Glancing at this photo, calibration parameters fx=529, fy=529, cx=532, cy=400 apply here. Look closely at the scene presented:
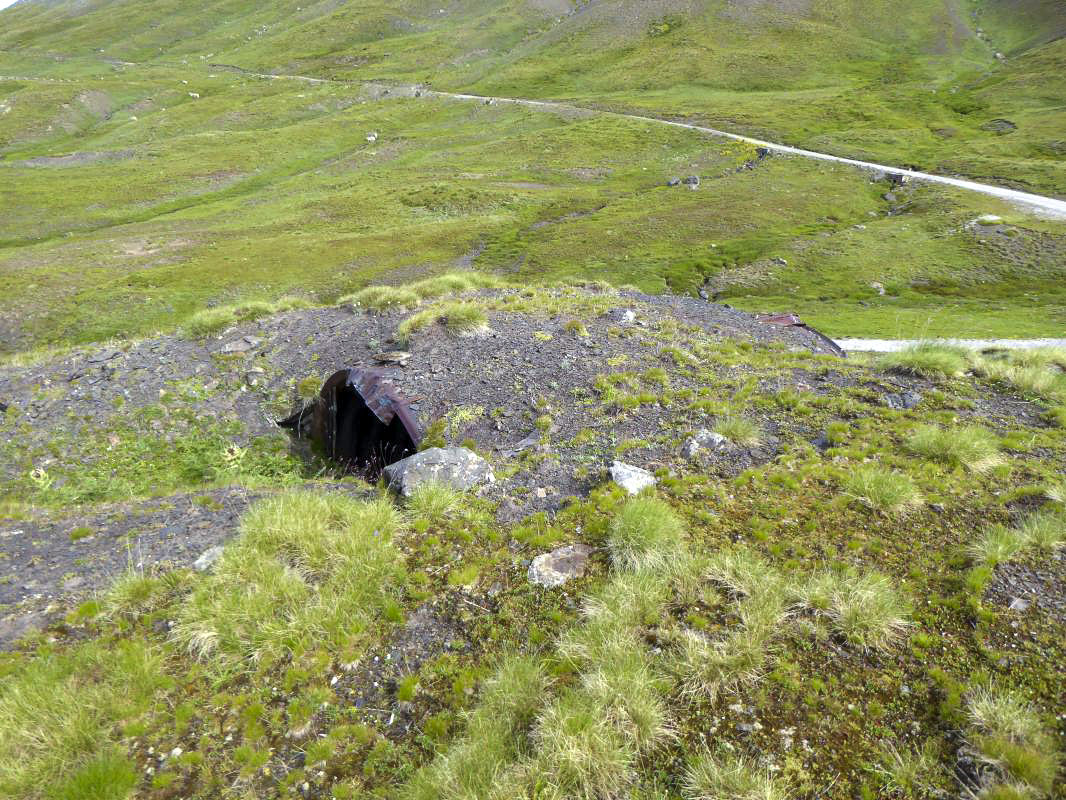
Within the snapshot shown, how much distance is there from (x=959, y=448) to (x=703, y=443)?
193 inches

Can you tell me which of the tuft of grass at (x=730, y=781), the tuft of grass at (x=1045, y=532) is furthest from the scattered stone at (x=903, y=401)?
the tuft of grass at (x=730, y=781)

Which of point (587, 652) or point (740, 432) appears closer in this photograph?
point (587, 652)

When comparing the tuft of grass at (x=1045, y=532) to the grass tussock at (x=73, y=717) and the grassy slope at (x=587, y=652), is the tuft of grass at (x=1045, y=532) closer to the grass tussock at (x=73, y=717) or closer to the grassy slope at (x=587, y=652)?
the grassy slope at (x=587, y=652)

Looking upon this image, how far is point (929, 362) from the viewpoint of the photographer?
15758mm

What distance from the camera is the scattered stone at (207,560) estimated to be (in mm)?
8891

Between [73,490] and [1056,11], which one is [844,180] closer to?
[73,490]

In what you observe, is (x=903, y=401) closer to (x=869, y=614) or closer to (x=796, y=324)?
(x=869, y=614)

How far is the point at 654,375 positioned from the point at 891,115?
120 m

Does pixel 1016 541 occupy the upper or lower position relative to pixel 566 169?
upper

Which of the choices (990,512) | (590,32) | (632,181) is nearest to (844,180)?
(632,181)

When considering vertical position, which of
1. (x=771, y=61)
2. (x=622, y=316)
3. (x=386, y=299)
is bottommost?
(x=622, y=316)

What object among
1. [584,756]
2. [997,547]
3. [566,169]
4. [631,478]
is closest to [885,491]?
[997,547]

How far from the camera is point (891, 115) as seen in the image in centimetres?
10100

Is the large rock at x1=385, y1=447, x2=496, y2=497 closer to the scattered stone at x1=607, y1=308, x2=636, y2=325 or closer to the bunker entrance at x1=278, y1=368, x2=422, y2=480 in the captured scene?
the bunker entrance at x1=278, y1=368, x2=422, y2=480
